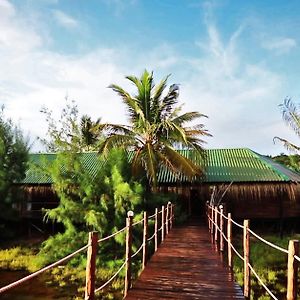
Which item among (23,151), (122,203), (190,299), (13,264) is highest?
(23,151)

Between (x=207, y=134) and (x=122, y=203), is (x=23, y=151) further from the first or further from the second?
(x=207, y=134)

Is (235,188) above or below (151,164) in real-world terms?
below

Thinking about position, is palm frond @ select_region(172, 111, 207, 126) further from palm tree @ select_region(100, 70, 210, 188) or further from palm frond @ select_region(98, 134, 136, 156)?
palm frond @ select_region(98, 134, 136, 156)

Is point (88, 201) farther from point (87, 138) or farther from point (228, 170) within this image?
point (87, 138)

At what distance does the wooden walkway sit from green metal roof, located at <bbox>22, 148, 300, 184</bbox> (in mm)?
7631

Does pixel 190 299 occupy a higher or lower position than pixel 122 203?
lower

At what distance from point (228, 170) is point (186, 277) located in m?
12.6

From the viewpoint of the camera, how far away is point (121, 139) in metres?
15.1

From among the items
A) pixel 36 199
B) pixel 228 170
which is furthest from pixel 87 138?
pixel 228 170

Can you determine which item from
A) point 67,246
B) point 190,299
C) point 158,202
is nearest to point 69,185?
Answer: point 67,246

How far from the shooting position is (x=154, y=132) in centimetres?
1545

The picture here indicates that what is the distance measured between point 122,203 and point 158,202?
1534mm

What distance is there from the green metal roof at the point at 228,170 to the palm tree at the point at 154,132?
1.03 meters

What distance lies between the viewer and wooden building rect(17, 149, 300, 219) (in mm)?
16812
